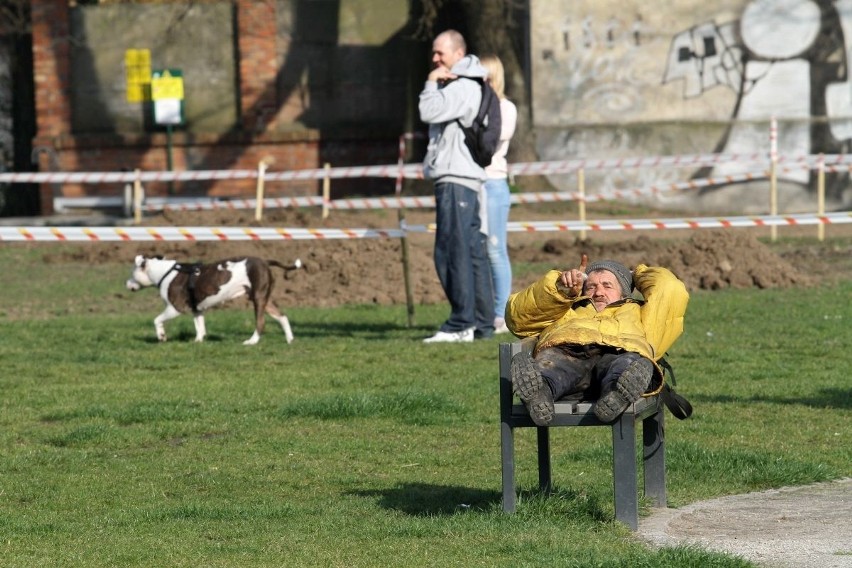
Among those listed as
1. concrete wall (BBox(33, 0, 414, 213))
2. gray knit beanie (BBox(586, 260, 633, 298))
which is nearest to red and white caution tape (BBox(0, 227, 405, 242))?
gray knit beanie (BBox(586, 260, 633, 298))

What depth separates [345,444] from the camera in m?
9.35

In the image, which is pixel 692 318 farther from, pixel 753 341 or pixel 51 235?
pixel 51 235

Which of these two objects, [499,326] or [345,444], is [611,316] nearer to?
[345,444]

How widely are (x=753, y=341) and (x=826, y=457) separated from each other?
4.81m

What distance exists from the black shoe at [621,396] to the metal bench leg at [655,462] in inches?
31.2

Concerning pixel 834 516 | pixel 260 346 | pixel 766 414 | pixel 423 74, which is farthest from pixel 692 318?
pixel 423 74

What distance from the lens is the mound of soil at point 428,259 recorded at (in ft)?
57.5

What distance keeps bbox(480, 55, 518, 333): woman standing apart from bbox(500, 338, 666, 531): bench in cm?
590

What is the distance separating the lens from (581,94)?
27.8 m

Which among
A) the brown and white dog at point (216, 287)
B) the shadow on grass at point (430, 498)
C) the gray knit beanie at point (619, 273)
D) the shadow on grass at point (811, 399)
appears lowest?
the shadow on grass at point (811, 399)

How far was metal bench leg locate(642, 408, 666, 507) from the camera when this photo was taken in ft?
24.3

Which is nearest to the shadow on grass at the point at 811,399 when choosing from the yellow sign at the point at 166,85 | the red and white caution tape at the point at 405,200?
the red and white caution tape at the point at 405,200

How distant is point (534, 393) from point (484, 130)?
6.34 meters

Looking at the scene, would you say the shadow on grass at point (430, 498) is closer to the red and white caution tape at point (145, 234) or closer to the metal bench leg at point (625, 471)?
the metal bench leg at point (625, 471)
